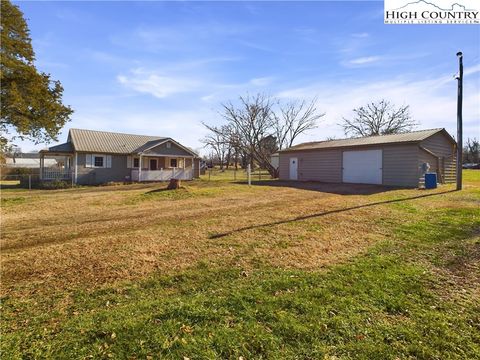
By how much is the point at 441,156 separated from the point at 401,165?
3.83 m

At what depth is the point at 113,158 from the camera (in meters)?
24.8

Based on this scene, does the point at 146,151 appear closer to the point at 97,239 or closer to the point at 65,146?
the point at 65,146

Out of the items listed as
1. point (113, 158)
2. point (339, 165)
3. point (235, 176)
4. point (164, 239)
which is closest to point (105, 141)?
point (113, 158)

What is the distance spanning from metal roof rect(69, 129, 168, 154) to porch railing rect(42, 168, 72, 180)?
Result: 90.6 inches

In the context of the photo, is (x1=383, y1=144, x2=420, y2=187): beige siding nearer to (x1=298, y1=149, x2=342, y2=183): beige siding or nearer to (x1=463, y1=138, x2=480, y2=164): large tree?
(x1=298, y1=149, x2=342, y2=183): beige siding

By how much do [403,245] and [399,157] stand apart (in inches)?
520

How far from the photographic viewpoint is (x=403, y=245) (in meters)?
5.62

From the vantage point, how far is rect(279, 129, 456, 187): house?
1647 cm

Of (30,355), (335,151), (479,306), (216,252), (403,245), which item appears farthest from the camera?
(335,151)

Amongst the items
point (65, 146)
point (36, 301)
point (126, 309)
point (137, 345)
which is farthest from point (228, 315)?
point (65, 146)

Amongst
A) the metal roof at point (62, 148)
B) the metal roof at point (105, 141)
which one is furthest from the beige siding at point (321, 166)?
the metal roof at point (62, 148)

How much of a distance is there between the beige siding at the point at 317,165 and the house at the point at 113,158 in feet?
31.1

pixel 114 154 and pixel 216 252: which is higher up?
pixel 114 154

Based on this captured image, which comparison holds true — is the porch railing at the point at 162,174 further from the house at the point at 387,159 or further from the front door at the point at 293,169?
the house at the point at 387,159
